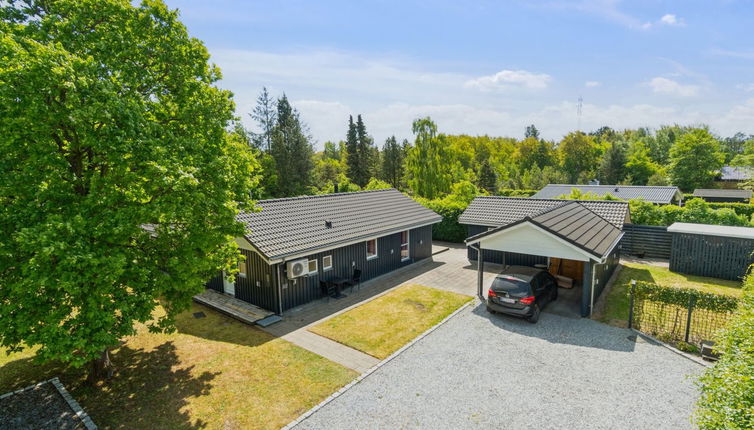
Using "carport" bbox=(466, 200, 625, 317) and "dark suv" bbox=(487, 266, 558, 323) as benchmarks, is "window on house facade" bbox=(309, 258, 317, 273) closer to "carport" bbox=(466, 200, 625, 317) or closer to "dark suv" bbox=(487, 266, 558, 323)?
"carport" bbox=(466, 200, 625, 317)

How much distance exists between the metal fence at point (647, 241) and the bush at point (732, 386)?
15.6m

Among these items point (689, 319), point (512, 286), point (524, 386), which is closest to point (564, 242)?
point (512, 286)

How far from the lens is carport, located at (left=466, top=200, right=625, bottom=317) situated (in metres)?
11.9

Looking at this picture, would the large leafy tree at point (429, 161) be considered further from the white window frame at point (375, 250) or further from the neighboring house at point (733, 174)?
the neighboring house at point (733, 174)

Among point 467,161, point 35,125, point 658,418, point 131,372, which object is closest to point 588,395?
point 658,418

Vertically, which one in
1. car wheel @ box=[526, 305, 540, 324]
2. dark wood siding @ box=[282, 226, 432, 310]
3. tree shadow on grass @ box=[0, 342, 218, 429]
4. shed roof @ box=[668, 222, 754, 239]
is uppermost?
shed roof @ box=[668, 222, 754, 239]

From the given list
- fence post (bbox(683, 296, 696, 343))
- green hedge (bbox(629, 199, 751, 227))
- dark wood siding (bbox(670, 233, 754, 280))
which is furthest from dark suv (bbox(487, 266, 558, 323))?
green hedge (bbox(629, 199, 751, 227))

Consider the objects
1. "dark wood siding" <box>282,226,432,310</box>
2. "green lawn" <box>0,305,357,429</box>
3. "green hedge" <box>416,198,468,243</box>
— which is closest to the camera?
"green lawn" <box>0,305,357,429</box>

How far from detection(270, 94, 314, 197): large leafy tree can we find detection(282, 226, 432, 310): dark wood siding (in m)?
23.4

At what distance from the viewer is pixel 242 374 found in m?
8.94

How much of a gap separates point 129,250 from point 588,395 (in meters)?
10.3

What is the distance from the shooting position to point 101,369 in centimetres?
873

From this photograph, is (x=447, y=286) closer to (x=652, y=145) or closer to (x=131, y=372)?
(x=131, y=372)

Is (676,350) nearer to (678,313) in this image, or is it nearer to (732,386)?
(678,313)
